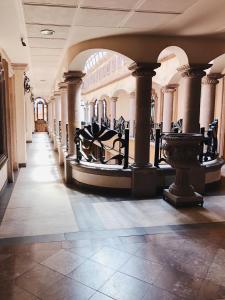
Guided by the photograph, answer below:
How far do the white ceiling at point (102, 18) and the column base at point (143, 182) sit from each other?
2.39 metres

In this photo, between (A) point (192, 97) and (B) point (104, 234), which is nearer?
(B) point (104, 234)

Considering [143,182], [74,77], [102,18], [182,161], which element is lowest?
[143,182]

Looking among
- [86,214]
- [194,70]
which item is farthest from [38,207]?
[194,70]

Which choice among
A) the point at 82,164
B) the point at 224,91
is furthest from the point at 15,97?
the point at 224,91

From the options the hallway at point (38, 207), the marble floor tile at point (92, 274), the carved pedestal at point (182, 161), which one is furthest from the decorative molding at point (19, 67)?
the marble floor tile at point (92, 274)

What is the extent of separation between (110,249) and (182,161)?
1888 mm

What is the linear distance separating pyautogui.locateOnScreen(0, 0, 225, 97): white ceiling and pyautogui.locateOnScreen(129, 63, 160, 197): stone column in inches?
28.5

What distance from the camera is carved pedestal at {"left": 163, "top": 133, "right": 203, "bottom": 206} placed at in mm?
4312

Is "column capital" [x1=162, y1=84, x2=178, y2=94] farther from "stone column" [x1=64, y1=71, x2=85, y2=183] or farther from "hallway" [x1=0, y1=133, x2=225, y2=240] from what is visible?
"hallway" [x1=0, y1=133, x2=225, y2=240]

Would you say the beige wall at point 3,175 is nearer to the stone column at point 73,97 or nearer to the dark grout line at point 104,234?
the stone column at point 73,97

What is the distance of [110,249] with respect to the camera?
3.12m

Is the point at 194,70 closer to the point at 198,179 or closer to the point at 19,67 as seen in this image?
the point at 198,179

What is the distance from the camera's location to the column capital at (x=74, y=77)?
6.09m

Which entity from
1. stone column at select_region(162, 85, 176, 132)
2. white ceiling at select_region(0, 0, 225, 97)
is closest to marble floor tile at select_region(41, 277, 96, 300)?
white ceiling at select_region(0, 0, 225, 97)
